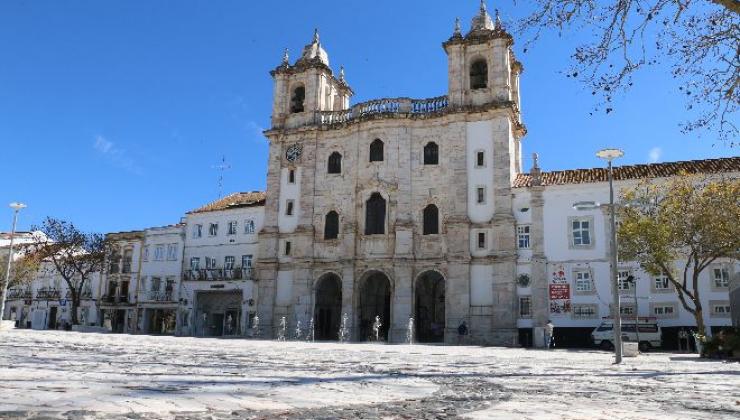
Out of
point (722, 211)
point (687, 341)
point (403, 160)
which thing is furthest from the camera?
point (403, 160)

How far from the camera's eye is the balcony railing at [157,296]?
47.2 metres

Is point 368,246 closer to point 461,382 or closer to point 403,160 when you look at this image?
point 403,160

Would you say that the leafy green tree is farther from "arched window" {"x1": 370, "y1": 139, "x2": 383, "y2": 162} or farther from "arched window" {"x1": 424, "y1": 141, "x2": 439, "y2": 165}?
"arched window" {"x1": 370, "y1": 139, "x2": 383, "y2": 162}

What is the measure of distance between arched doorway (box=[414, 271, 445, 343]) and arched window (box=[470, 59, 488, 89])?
12.9 metres

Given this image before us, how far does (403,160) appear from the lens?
1608 inches

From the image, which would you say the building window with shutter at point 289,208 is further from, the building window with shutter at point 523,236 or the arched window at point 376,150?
the building window with shutter at point 523,236

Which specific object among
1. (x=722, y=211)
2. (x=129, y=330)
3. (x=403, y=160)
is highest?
(x=403, y=160)

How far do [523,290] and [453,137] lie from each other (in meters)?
10.9

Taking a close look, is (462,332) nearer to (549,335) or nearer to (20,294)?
(549,335)

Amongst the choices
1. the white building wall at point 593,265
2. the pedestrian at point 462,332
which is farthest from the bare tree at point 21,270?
the white building wall at point 593,265

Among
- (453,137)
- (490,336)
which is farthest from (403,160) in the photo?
(490,336)

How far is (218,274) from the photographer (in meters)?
45.3

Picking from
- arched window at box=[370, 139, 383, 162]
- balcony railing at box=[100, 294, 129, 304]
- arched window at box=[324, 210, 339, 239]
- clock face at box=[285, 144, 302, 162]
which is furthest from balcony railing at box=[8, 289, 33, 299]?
arched window at box=[370, 139, 383, 162]

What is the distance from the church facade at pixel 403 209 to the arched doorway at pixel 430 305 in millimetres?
70
